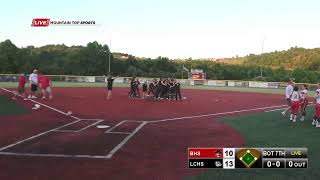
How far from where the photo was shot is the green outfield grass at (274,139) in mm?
9875

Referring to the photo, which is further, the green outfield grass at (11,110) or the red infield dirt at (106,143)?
the green outfield grass at (11,110)

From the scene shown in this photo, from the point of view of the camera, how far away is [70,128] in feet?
56.9

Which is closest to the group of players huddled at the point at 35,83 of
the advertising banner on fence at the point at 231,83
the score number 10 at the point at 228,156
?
the score number 10 at the point at 228,156

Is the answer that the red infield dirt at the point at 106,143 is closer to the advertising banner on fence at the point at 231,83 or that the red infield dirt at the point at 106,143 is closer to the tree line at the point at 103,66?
the advertising banner on fence at the point at 231,83

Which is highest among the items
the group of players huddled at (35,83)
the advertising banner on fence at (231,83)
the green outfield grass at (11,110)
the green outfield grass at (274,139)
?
the group of players huddled at (35,83)

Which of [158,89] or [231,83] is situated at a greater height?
[158,89]

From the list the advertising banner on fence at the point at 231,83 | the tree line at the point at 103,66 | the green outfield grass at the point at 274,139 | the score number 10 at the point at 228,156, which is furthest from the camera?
the tree line at the point at 103,66

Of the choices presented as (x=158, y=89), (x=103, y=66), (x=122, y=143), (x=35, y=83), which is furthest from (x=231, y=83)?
(x=122, y=143)

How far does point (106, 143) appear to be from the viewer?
14.0 m

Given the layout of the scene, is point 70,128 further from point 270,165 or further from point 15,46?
point 15,46
